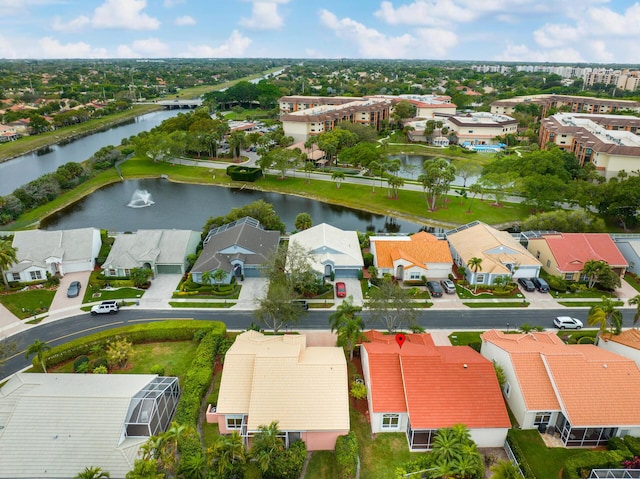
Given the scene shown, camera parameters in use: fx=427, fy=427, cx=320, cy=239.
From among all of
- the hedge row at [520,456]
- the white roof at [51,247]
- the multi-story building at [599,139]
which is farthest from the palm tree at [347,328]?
the multi-story building at [599,139]

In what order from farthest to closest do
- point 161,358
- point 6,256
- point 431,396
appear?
point 6,256, point 161,358, point 431,396

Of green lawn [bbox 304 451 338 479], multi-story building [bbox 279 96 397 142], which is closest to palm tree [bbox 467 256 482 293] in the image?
green lawn [bbox 304 451 338 479]

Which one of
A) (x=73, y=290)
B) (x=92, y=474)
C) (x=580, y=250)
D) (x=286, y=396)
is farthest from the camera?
(x=580, y=250)

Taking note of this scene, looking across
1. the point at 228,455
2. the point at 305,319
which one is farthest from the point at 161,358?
the point at 228,455

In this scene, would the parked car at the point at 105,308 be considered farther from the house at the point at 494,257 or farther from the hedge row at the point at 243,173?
the hedge row at the point at 243,173

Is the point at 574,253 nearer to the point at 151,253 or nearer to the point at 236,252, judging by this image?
the point at 236,252

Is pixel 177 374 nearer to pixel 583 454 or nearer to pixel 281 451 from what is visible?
pixel 281 451

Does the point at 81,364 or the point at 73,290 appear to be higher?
the point at 81,364
